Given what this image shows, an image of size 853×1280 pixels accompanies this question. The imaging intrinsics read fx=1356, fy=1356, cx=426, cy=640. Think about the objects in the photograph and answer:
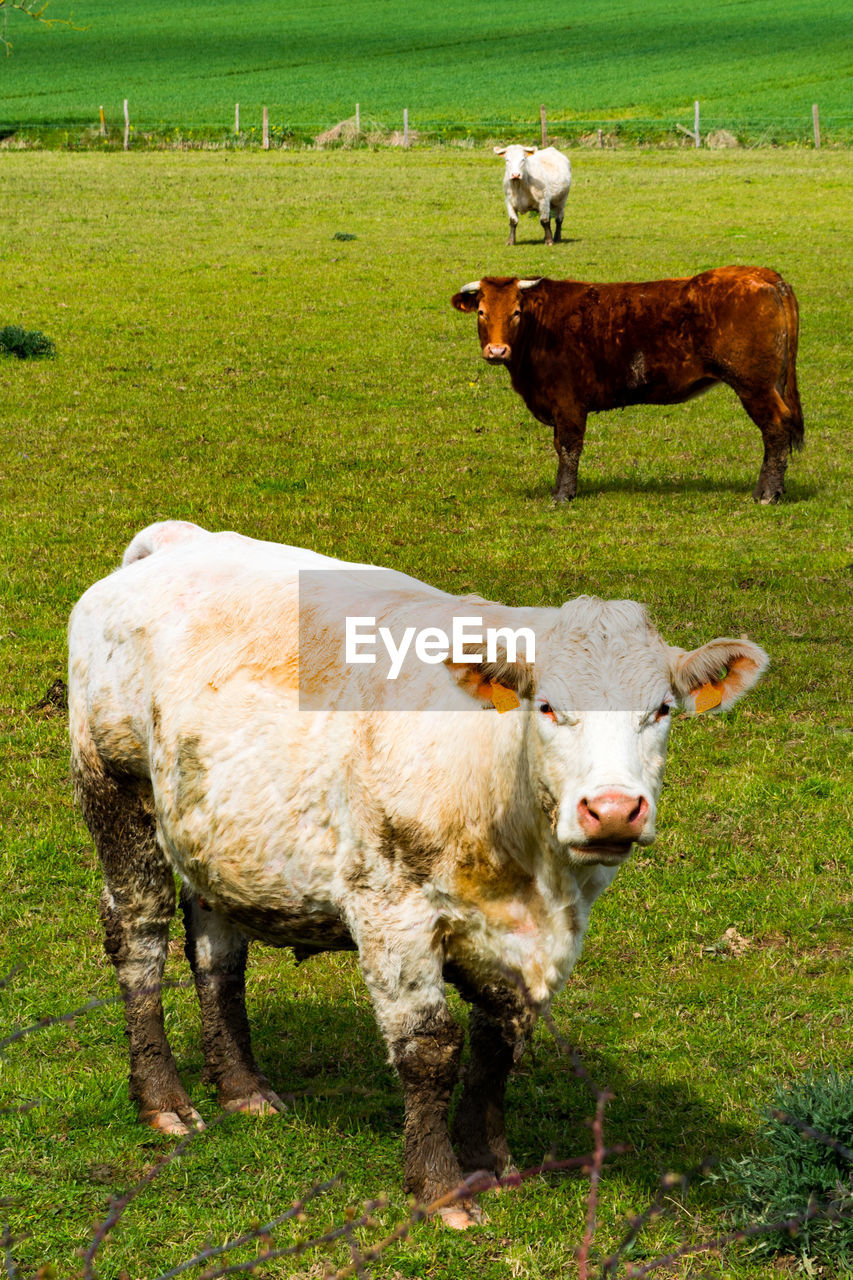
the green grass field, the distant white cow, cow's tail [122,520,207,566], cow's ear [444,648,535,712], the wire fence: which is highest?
the green grass field

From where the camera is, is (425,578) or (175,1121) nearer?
(175,1121)

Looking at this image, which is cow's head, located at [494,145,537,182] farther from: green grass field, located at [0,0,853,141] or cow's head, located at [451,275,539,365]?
green grass field, located at [0,0,853,141]

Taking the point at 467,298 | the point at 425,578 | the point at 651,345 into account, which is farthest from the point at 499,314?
the point at 425,578

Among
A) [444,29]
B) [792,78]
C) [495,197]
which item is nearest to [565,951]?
[495,197]

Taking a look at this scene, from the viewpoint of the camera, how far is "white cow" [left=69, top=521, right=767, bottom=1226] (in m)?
4.09

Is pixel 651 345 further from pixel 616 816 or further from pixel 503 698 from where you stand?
pixel 616 816

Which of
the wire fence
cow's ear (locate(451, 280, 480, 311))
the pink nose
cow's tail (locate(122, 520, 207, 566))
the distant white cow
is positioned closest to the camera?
the pink nose

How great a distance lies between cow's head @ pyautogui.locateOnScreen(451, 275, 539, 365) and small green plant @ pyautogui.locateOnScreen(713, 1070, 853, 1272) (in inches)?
404

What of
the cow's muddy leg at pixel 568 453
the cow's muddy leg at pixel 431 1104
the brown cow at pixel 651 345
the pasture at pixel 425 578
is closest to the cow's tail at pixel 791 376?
the brown cow at pixel 651 345

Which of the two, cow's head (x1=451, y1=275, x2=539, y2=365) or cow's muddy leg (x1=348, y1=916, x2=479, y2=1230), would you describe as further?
cow's head (x1=451, y1=275, x2=539, y2=365)

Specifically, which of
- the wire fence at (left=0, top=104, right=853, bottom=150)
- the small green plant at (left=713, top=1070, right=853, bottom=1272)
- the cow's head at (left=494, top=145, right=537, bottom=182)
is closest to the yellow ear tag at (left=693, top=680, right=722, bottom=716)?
the small green plant at (left=713, top=1070, right=853, bottom=1272)

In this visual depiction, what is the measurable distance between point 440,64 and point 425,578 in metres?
64.7

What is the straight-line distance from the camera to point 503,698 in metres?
4.10

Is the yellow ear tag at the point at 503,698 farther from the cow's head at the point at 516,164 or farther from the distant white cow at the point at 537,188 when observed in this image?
the cow's head at the point at 516,164
